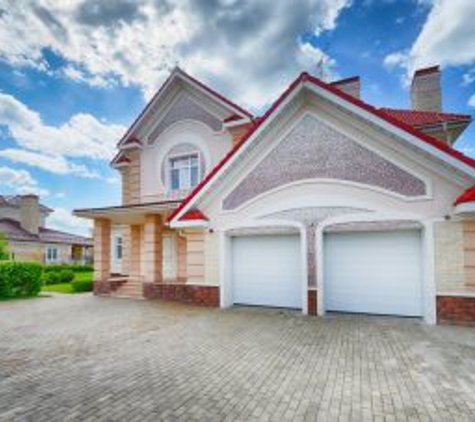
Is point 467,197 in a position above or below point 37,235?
above

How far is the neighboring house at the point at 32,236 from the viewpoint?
28.5m

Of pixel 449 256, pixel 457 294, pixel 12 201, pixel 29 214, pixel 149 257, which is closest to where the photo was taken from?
pixel 457 294

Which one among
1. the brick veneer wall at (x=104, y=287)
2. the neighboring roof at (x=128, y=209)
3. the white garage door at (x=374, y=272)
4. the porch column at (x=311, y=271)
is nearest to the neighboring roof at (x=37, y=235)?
the brick veneer wall at (x=104, y=287)

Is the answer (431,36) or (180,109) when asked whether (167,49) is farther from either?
(431,36)

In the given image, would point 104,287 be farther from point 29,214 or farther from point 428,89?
point 29,214

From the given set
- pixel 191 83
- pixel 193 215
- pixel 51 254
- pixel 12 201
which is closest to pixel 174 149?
pixel 191 83

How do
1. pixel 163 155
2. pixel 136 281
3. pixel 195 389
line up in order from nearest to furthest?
pixel 195 389, pixel 136 281, pixel 163 155

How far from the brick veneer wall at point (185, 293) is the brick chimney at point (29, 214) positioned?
85.3ft

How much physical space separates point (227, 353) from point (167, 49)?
1480 cm

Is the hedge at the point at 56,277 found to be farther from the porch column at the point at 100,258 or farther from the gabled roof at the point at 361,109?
the gabled roof at the point at 361,109

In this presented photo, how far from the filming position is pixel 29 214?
31.2 meters

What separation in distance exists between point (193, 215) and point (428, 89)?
506 inches

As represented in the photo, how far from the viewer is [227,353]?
18.6ft

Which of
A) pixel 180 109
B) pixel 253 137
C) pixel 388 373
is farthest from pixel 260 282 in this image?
pixel 180 109
